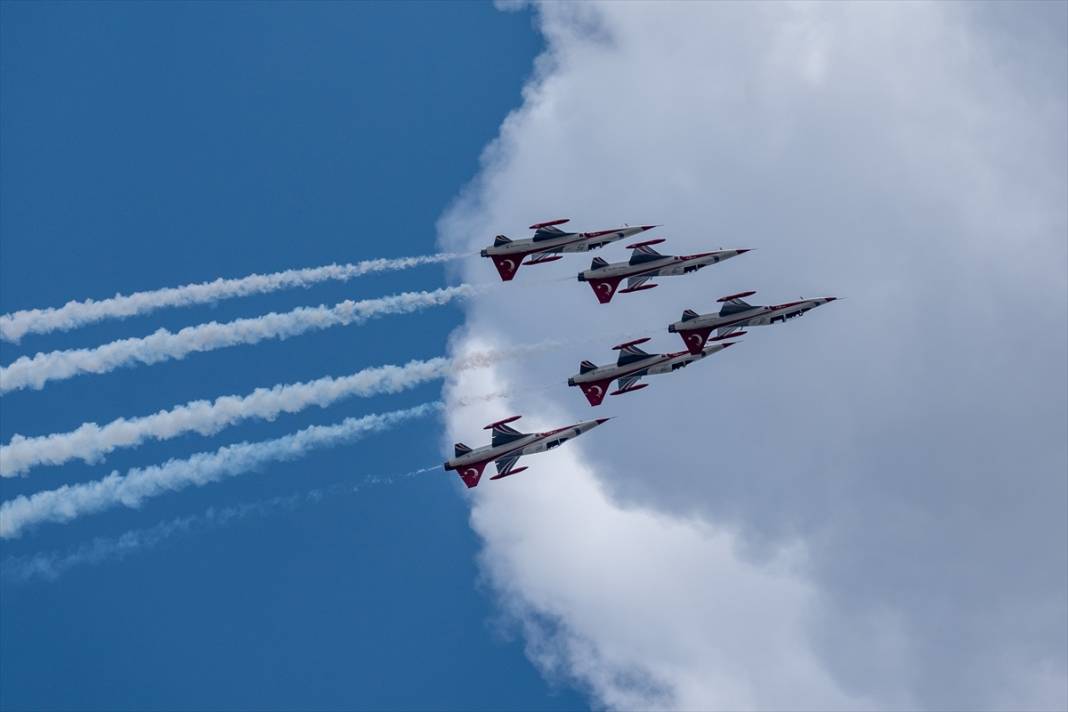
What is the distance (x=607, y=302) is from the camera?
134125mm

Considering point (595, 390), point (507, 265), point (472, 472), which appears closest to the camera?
point (472, 472)

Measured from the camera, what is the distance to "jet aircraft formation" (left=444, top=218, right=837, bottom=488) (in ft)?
417

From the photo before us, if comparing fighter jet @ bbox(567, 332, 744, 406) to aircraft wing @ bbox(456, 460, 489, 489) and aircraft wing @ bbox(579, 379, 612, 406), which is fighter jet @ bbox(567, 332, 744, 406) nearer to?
aircraft wing @ bbox(579, 379, 612, 406)

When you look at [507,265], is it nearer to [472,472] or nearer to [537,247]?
[537,247]

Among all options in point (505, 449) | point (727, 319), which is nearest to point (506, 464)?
point (505, 449)

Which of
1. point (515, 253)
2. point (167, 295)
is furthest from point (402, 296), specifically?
point (167, 295)

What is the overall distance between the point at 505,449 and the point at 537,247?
16.7m

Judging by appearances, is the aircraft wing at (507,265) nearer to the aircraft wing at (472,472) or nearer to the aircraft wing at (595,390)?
the aircraft wing at (595,390)

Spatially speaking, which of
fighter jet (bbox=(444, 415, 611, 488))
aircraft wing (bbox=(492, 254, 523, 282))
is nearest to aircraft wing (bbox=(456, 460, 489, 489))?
fighter jet (bbox=(444, 415, 611, 488))

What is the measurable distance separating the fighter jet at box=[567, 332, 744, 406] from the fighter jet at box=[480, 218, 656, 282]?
9747 mm

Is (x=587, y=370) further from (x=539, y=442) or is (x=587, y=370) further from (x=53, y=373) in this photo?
(x=53, y=373)

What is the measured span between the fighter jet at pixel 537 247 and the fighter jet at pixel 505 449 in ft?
42.2

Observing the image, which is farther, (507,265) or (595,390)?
(507,265)

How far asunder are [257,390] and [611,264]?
28.9 meters
